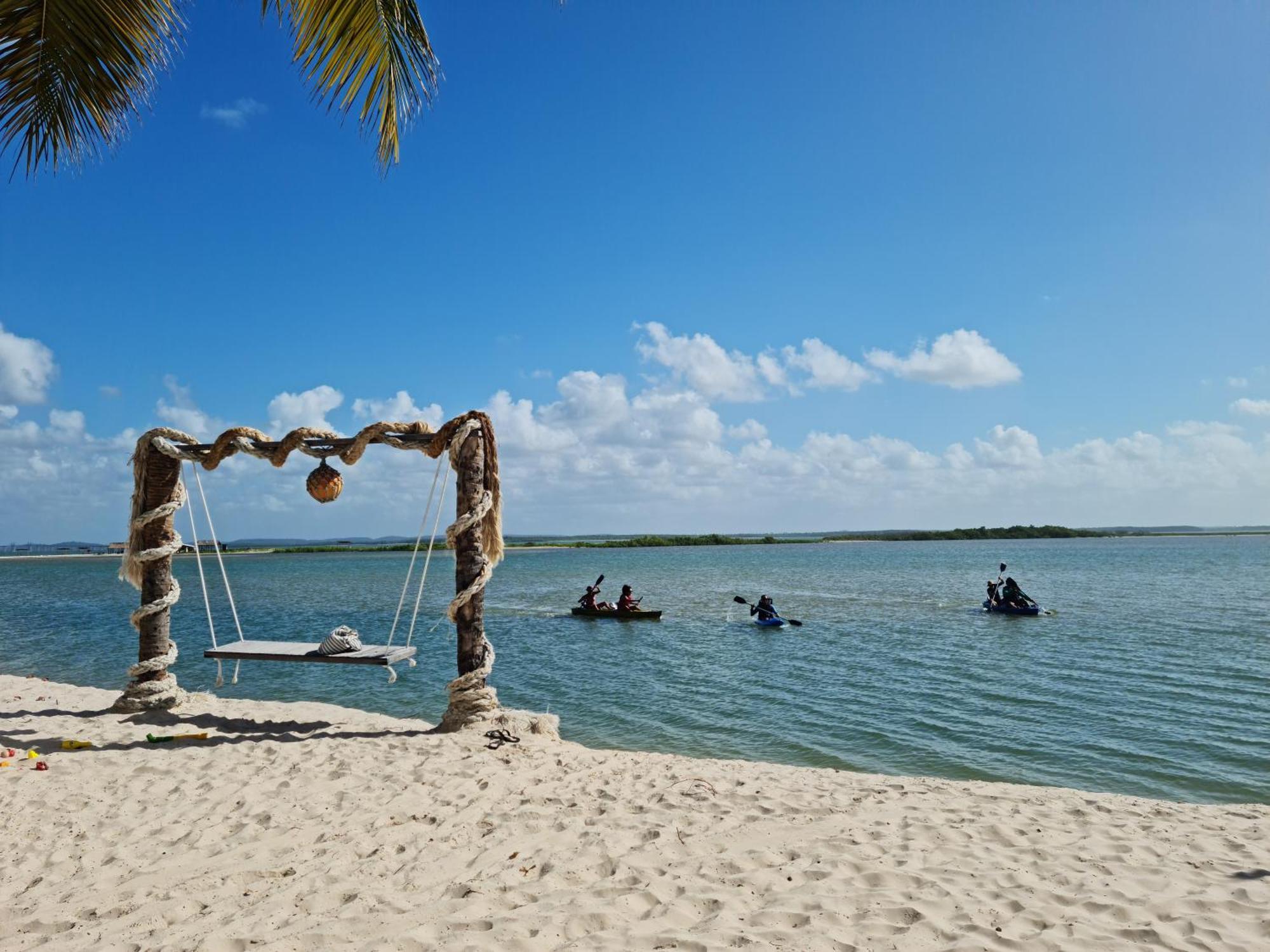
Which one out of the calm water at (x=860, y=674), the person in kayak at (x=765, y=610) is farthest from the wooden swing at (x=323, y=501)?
the person in kayak at (x=765, y=610)

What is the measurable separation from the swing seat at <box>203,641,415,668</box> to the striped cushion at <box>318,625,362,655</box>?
0.05 meters

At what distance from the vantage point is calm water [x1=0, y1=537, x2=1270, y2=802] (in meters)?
10.2

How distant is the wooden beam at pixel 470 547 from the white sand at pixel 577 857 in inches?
45.8

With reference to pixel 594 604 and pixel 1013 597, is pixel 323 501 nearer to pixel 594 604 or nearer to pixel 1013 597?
pixel 594 604

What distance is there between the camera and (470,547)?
8.84m

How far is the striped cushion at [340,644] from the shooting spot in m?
8.94

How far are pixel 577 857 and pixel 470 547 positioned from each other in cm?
435

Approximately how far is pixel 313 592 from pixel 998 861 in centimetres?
4195

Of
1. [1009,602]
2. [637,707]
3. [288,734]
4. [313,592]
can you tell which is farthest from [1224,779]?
[313,592]

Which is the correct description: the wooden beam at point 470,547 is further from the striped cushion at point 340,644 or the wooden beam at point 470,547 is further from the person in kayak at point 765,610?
the person in kayak at point 765,610

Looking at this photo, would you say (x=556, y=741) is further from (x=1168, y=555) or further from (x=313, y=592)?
(x=1168, y=555)

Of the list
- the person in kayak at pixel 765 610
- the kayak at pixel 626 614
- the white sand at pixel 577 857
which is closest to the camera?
the white sand at pixel 577 857

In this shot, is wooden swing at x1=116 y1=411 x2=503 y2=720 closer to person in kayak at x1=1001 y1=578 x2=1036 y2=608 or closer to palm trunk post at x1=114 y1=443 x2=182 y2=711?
palm trunk post at x1=114 y1=443 x2=182 y2=711

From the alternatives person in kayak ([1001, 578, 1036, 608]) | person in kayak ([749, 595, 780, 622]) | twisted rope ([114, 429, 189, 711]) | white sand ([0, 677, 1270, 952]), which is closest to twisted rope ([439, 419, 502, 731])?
white sand ([0, 677, 1270, 952])
